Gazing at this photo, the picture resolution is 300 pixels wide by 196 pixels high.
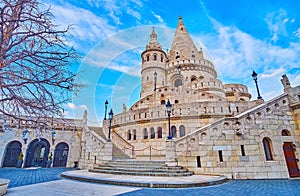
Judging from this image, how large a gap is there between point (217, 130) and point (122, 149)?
9246mm

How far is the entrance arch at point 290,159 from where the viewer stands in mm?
9273

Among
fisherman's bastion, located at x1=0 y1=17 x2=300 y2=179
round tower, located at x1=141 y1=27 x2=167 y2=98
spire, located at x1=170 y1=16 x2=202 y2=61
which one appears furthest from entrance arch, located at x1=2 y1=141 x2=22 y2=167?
spire, located at x1=170 y1=16 x2=202 y2=61

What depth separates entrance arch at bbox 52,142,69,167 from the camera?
1894cm

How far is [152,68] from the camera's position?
33.9 metres

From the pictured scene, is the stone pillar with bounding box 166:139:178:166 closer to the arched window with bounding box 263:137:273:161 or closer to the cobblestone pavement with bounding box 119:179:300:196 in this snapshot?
the cobblestone pavement with bounding box 119:179:300:196

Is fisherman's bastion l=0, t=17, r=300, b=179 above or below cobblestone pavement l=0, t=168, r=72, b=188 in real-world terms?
above

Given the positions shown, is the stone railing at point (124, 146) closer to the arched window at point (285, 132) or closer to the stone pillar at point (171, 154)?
the stone pillar at point (171, 154)

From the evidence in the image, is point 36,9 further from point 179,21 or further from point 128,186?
point 179,21

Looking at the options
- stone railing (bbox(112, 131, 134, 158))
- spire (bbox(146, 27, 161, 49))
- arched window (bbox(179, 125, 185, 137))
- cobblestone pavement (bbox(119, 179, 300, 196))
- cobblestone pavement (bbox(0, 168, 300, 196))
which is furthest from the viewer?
spire (bbox(146, 27, 161, 49))

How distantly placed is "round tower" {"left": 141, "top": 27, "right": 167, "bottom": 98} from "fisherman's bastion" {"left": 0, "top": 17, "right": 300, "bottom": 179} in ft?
14.6

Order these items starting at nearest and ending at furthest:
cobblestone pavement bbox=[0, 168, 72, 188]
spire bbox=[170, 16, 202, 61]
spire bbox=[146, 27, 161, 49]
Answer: cobblestone pavement bbox=[0, 168, 72, 188] < spire bbox=[146, 27, 161, 49] < spire bbox=[170, 16, 202, 61]

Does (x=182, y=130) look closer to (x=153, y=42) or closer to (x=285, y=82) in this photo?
(x=285, y=82)

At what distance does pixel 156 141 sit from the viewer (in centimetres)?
1575

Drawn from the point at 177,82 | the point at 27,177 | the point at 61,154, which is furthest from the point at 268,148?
the point at 177,82
